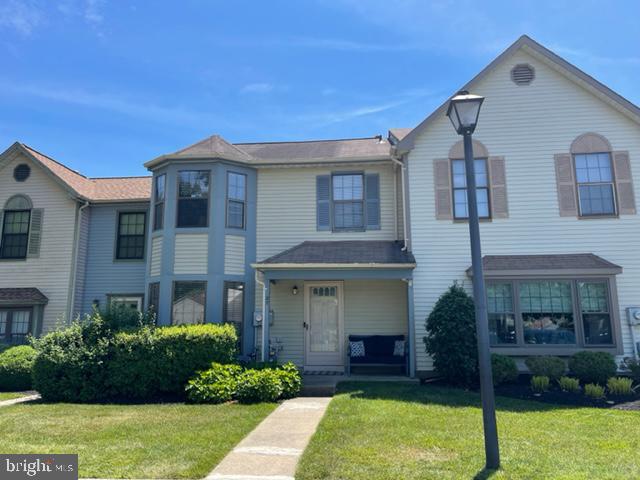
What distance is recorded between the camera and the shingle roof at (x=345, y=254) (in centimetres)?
1168

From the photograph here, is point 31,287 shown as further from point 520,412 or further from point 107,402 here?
point 520,412

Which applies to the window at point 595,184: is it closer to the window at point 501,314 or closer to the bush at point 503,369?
the window at point 501,314

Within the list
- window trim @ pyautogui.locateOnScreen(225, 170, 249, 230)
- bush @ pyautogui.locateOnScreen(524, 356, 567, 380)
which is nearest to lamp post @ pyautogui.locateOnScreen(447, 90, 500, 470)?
bush @ pyautogui.locateOnScreen(524, 356, 567, 380)

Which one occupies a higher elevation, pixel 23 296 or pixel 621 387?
pixel 23 296

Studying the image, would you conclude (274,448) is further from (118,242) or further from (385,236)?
(118,242)

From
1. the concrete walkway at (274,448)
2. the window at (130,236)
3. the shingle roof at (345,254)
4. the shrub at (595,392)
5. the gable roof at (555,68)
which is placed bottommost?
the concrete walkway at (274,448)

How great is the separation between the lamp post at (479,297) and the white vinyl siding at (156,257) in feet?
32.0

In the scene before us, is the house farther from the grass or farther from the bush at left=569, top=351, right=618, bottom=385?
the grass

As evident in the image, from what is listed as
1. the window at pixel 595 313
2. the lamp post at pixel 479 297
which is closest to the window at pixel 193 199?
the lamp post at pixel 479 297

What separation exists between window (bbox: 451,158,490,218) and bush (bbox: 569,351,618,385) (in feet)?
13.6

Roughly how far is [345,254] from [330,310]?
1838 millimetres

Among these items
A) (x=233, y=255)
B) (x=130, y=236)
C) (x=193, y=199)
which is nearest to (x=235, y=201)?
(x=193, y=199)

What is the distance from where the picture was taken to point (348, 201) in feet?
44.2

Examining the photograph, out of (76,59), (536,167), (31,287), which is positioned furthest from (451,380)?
(31,287)
